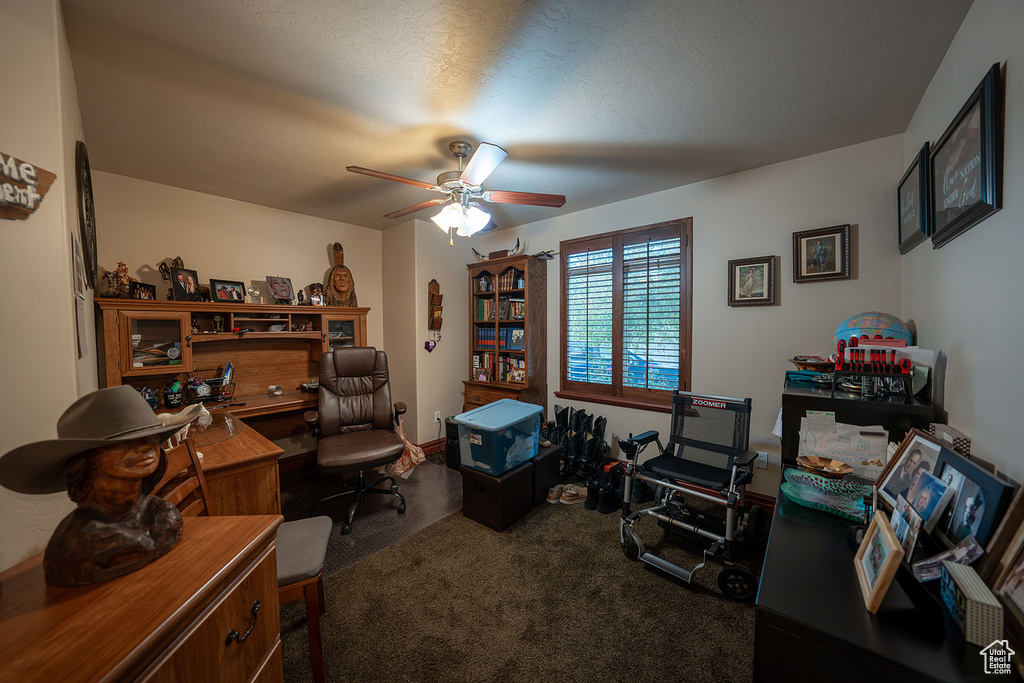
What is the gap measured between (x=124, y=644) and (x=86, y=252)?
7.16 ft

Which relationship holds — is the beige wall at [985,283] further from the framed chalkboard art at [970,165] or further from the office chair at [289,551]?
the office chair at [289,551]

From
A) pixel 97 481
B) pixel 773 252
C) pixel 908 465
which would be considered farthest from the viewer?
pixel 773 252

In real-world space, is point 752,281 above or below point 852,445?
above

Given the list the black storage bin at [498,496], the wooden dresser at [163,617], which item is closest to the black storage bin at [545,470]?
the black storage bin at [498,496]

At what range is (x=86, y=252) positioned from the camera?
179 centimetres

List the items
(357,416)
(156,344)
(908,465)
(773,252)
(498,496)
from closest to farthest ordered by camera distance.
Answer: (908,465) → (498,496) → (773,252) → (156,344) → (357,416)

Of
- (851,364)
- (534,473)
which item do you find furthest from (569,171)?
(534,473)

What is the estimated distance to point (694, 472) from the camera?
2.19m

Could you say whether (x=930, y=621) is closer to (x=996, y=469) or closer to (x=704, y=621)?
(x=996, y=469)

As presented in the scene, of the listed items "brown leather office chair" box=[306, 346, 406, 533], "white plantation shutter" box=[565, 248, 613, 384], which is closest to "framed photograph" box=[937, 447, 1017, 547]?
"white plantation shutter" box=[565, 248, 613, 384]

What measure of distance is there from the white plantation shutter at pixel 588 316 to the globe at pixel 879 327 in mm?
1716

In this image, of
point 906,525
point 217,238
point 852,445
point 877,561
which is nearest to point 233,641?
point 877,561

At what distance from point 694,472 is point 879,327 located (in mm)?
1261

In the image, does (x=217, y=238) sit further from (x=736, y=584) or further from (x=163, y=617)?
(x=736, y=584)
